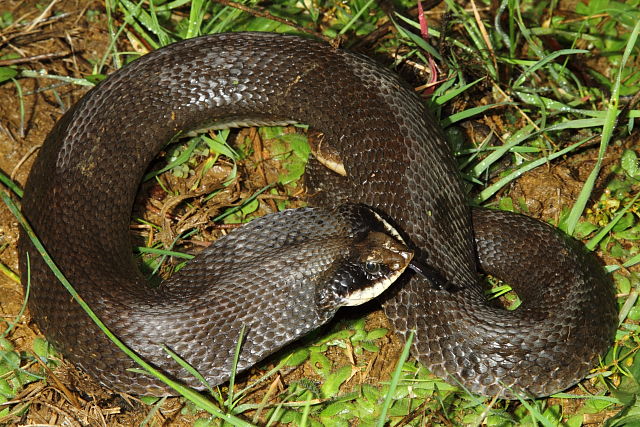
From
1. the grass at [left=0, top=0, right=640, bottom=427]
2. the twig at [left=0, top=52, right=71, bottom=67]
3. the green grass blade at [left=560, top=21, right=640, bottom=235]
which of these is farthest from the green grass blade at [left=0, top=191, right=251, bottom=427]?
the green grass blade at [left=560, top=21, right=640, bottom=235]

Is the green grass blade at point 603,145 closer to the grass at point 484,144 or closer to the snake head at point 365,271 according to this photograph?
the grass at point 484,144

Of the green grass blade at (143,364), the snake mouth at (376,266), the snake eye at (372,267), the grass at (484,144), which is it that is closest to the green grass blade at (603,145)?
the grass at (484,144)

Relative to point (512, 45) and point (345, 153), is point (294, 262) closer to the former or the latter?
point (345, 153)

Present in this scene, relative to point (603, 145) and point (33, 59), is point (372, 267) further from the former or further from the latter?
point (33, 59)

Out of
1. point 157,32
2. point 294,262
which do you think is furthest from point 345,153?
point 157,32

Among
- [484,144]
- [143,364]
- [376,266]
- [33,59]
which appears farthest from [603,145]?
[33,59]

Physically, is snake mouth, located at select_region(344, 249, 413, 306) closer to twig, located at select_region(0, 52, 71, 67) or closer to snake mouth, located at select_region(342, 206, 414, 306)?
snake mouth, located at select_region(342, 206, 414, 306)

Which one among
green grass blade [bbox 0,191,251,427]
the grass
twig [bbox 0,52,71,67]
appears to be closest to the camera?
green grass blade [bbox 0,191,251,427]
